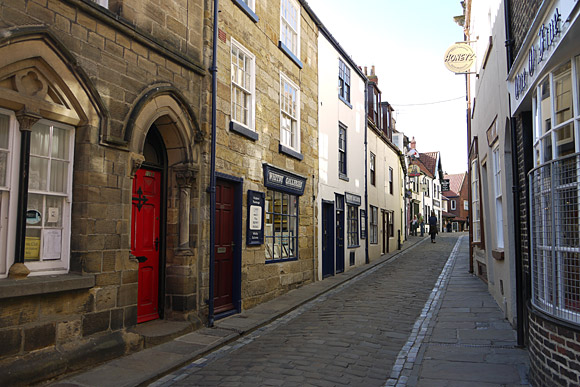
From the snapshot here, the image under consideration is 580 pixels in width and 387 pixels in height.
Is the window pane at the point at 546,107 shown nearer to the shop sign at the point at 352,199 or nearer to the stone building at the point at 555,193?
the stone building at the point at 555,193

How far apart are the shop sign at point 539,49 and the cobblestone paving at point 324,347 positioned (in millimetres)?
3788

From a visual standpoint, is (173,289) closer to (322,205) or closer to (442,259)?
(322,205)

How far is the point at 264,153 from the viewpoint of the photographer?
404 inches

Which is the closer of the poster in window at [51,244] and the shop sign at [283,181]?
the poster in window at [51,244]

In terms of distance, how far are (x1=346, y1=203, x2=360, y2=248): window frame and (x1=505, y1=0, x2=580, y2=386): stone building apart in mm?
10923

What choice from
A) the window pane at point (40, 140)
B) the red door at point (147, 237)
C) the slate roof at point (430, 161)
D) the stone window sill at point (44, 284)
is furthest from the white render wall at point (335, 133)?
the slate roof at point (430, 161)

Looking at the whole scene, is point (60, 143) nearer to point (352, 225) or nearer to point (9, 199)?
point (9, 199)

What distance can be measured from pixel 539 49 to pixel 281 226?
7.28 meters

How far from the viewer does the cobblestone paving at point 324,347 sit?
5.33 meters

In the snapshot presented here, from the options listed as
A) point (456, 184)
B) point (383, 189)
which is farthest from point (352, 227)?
point (456, 184)

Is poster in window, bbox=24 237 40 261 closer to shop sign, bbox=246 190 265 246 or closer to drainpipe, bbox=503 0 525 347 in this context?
shop sign, bbox=246 190 265 246

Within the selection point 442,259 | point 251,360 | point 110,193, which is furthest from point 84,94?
point 442,259

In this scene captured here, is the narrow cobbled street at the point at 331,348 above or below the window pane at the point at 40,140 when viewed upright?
Answer: below

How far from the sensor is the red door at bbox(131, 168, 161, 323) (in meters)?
7.18
